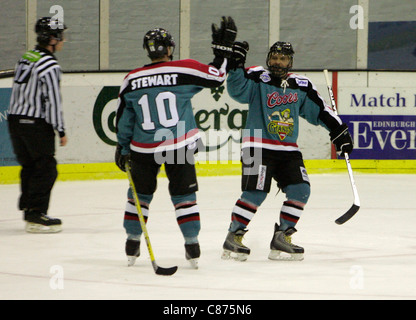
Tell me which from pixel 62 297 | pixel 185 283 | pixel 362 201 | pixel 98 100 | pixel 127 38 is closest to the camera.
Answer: pixel 62 297

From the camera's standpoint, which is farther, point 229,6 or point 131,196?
point 229,6

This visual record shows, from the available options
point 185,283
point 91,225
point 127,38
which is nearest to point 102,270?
point 185,283

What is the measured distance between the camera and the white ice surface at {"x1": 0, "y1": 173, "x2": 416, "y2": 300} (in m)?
3.80

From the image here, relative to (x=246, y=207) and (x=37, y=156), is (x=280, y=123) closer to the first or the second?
(x=246, y=207)

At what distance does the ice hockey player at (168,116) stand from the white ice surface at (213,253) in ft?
→ 1.30

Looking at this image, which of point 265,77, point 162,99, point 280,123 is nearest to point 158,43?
point 162,99

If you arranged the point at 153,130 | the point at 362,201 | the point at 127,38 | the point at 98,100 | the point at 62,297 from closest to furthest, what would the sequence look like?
A: the point at 62,297 → the point at 153,130 → the point at 362,201 → the point at 98,100 → the point at 127,38

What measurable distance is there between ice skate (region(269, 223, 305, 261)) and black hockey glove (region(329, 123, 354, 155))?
54cm

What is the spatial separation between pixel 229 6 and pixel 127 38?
144 centimetres

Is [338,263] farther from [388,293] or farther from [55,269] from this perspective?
[55,269]

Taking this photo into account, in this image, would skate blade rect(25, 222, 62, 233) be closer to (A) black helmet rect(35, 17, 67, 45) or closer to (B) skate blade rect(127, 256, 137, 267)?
(A) black helmet rect(35, 17, 67, 45)

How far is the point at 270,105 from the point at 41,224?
72.1 inches

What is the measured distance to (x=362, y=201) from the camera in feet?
22.9

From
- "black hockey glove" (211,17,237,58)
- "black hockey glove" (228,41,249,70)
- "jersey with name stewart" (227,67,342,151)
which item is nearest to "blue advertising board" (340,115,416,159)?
"jersey with name stewart" (227,67,342,151)
